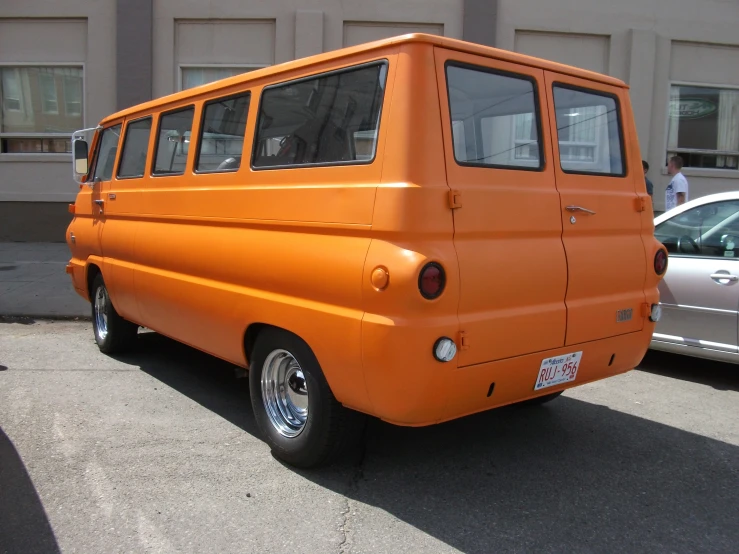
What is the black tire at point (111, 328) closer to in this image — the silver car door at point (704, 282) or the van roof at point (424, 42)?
the van roof at point (424, 42)

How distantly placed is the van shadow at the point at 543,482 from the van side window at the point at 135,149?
1977 mm

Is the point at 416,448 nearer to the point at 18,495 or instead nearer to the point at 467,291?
the point at 467,291

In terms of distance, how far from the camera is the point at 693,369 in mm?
6293

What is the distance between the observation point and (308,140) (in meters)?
3.72

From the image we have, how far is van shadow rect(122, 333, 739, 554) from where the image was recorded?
10.5 feet

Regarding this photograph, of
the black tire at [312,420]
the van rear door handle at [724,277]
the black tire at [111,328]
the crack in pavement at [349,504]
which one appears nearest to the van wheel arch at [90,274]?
the black tire at [111,328]

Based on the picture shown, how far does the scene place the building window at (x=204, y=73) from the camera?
13.0m

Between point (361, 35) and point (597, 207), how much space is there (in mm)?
10000

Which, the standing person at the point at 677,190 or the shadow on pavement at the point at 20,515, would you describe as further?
→ the standing person at the point at 677,190

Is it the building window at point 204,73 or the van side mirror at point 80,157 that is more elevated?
the building window at point 204,73

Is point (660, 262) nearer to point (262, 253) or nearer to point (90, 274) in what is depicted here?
point (262, 253)

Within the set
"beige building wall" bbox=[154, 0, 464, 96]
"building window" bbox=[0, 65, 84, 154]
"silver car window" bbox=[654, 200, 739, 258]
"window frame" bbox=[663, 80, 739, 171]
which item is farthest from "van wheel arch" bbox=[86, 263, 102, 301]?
"window frame" bbox=[663, 80, 739, 171]

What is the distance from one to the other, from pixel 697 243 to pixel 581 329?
2746mm

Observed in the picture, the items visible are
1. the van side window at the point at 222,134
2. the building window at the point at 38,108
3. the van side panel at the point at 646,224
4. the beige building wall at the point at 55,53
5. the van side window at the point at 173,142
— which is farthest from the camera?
the building window at the point at 38,108
